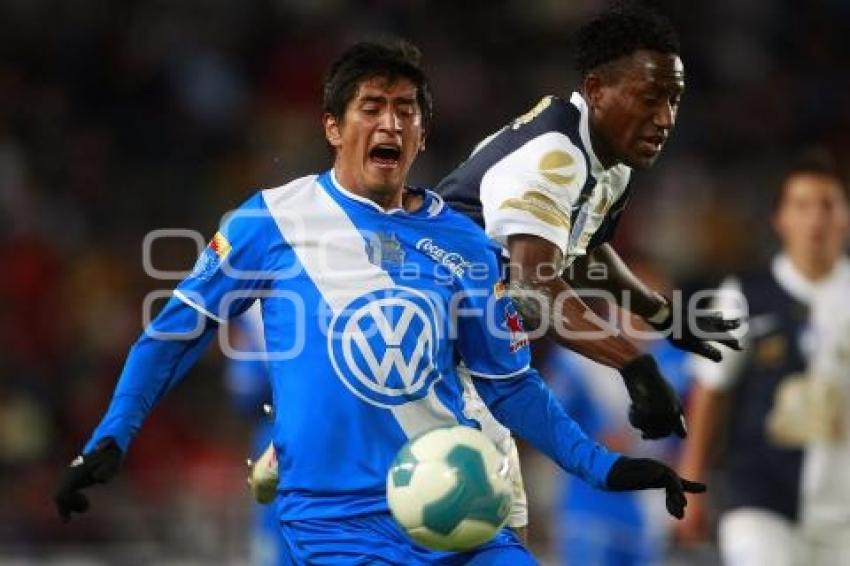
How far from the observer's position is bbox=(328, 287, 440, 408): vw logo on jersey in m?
4.65

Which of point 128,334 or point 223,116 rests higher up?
point 223,116

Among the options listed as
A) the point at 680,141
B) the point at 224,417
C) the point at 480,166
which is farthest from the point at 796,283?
the point at 680,141

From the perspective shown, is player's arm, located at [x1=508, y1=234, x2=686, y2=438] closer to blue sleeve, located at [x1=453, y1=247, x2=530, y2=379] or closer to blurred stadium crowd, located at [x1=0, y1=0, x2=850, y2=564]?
blue sleeve, located at [x1=453, y1=247, x2=530, y2=379]

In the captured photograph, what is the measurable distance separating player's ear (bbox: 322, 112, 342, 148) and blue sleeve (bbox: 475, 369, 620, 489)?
74cm

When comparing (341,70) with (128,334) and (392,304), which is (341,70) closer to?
(392,304)

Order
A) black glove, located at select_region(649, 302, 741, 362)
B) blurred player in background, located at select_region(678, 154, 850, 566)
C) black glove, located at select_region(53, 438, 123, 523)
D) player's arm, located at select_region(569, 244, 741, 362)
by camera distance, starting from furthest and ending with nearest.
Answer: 1. blurred player in background, located at select_region(678, 154, 850, 566)
2. player's arm, located at select_region(569, 244, 741, 362)
3. black glove, located at select_region(649, 302, 741, 362)
4. black glove, located at select_region(53, 438, 123, 523)

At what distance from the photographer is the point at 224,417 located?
11266mm

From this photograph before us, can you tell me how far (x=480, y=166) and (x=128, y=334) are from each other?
21.4 feet

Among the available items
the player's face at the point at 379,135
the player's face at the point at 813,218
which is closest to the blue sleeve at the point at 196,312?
the player's face at the point at 379,135

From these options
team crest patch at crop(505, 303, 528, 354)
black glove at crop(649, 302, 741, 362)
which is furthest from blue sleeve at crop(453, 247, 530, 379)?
black glove at crop(649, 302, 741, 362)

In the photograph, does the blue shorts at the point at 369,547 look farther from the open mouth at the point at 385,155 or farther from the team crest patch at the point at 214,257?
the open mouth at the point at 385,155

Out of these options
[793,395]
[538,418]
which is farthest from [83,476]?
[793,395]

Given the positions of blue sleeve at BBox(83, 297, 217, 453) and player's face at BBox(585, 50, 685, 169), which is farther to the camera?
player's face at BBox(585, 50, 685, 169)

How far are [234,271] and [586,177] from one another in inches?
41.8
